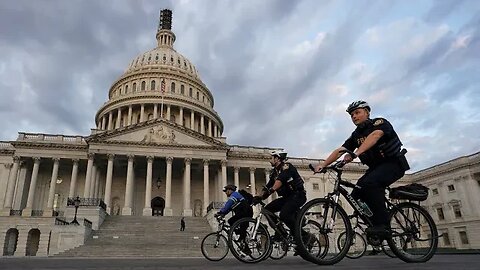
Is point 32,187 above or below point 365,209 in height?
above

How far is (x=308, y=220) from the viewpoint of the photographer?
6578mm

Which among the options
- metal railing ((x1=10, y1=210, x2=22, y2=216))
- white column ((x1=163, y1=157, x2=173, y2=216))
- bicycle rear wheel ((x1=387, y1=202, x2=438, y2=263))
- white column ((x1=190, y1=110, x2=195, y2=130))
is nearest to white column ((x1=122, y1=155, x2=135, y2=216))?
white column ((x1=163, y1=157, x2=173, y2=216))

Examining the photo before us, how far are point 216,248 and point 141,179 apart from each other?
145ft

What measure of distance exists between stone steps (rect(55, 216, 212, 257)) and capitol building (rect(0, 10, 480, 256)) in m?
1.94

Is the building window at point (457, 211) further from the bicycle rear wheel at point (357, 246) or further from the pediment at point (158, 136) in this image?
the bicycle rear wheel at point (357, 246)

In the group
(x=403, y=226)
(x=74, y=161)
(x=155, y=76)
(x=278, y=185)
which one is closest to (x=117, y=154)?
(x=74, y=161)

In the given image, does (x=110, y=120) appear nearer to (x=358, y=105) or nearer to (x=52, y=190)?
(x=52, y=190)

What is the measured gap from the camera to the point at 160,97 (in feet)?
224

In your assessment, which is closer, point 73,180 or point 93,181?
point 93,181

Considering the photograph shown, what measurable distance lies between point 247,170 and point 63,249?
31.8 metres

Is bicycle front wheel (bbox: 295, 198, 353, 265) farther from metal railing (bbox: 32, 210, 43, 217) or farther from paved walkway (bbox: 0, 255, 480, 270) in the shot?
metal railing (bbox: 32, 210, 43, 217)

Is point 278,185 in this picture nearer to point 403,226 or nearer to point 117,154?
point 403,226

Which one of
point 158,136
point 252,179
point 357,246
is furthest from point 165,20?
point 357,246

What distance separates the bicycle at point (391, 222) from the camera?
19.6 ft
